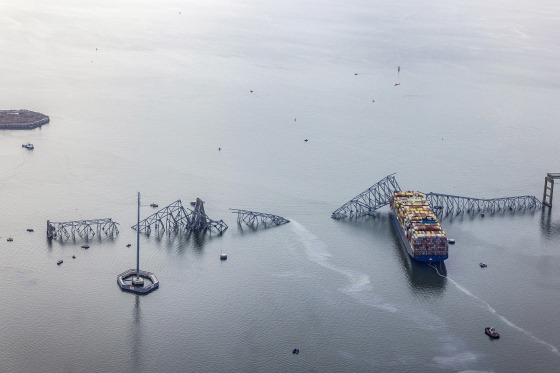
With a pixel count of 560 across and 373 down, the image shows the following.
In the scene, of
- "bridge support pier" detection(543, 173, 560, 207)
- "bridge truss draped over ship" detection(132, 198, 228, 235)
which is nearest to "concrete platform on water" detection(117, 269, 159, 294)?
"bridge truss draped over ship" detection(132, 198, 228, 235)

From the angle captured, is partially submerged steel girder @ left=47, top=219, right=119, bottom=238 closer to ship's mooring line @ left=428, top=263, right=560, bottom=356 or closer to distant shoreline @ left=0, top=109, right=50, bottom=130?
ship's mooring line @ left=428, top=263, right=560, bottom=356

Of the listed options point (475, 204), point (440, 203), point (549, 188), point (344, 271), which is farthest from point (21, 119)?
point (549, 188)

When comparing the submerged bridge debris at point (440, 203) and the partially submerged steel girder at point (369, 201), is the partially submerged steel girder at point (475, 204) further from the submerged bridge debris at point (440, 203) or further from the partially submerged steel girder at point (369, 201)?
the partially submerged steel girder at point (369, 201)

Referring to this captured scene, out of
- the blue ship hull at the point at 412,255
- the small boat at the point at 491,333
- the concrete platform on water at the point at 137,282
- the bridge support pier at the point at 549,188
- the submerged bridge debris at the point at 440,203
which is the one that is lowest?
the small boat at the point at 491,333

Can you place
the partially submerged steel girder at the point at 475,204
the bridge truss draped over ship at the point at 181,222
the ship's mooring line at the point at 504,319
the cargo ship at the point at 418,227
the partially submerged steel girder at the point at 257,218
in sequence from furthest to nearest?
the partially submerged steel girder at the point at 475,204 < the partially submerged steel girder at the point at 257,218 < the bridge truss draped over ship at the point at 181,222 < the cargo ship at the point at 418,227 < the ship's mooring line at the point at 504,319

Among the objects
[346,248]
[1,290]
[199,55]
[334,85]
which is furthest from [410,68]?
[1,290]

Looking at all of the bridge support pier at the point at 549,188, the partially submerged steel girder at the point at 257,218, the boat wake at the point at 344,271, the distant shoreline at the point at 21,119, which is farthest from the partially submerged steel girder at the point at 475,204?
the distant shoreline at the point at 21,119

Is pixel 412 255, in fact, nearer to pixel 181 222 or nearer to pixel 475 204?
pixel 475 204
